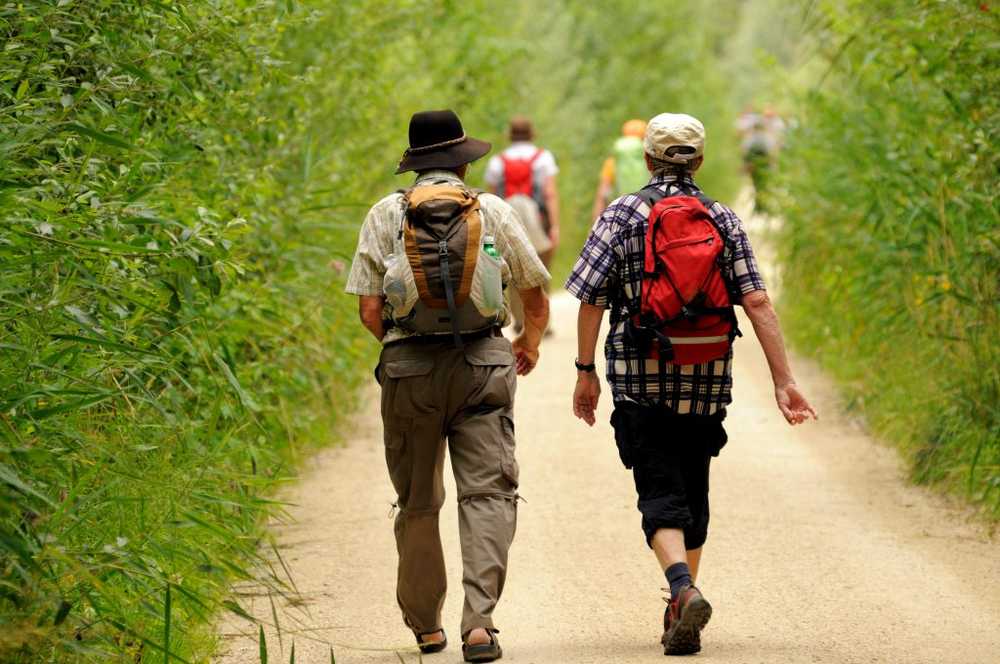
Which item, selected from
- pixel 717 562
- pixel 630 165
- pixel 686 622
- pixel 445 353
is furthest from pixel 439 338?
pixel 630 165

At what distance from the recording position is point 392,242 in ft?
18.7

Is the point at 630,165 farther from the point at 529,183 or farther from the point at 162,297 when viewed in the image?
the point at 162,297

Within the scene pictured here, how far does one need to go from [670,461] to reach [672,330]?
1.62 ft

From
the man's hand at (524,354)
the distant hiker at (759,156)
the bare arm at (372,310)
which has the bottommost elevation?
the distant hiker at (759,156)

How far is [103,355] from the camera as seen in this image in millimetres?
5484

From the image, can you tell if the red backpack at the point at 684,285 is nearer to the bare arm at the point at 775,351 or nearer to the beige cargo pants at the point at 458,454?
the bare arm at the point at 775,351

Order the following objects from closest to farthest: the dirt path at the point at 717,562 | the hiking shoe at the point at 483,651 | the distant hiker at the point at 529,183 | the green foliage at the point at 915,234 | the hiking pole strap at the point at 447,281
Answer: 1. the hiking pole strap at the point at 447,281
2. the hiking shoe at the point at 483,651
3. the dirt path at the point at 717,562
4. the green foliage at the point at 915,234
5. the distant hiker at the point at 529,183

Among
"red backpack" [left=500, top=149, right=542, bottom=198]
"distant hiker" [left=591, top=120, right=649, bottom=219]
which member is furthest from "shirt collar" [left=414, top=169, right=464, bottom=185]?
"distant hiker" [left=591, top=120, right=649, bottom=219]

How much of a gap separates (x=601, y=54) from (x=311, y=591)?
21367 millimetres

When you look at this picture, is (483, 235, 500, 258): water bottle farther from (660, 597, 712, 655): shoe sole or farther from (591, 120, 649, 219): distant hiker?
(591, 120, 649, 219): distant hiker

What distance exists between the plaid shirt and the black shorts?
0.22 feet

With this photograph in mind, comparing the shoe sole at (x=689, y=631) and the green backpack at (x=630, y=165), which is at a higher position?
the shoe sole at (x=689, y=631)

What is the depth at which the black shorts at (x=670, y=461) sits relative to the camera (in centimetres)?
592

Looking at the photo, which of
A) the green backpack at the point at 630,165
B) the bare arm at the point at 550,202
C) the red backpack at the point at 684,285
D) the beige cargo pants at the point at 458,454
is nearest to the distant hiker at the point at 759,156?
the green backpack at the point at 630,165
